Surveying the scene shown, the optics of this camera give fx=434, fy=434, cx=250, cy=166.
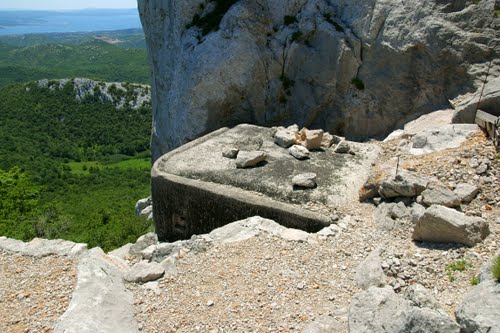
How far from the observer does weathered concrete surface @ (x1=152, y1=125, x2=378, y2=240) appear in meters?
9.34

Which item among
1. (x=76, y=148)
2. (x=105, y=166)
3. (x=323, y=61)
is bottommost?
(x=105, y=166)

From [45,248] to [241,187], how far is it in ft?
14.1

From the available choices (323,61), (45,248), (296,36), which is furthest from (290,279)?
(296,36)

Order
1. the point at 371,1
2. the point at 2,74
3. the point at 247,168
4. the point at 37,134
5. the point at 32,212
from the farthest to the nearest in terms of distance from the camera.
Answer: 1. the point at 2,74
2. the point at 37,134
3. the point at 32,212
4. the point at 371,1
5. the point at 247,168

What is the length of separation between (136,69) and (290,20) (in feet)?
387

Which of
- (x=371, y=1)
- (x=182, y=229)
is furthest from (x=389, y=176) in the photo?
(x=371, y=1)

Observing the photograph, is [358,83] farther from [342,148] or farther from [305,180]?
[305,180]

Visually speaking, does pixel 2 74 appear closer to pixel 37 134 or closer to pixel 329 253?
pixel 37 134

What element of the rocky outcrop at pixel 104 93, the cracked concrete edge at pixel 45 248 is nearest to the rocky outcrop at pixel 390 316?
the cracked concrete edge at pixel 45 248

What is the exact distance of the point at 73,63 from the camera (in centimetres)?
13838

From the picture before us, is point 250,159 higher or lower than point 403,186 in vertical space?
lower

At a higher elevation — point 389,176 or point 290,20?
point 290,20

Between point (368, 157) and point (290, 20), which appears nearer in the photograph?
point (368, 157)

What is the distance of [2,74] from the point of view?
111 m
